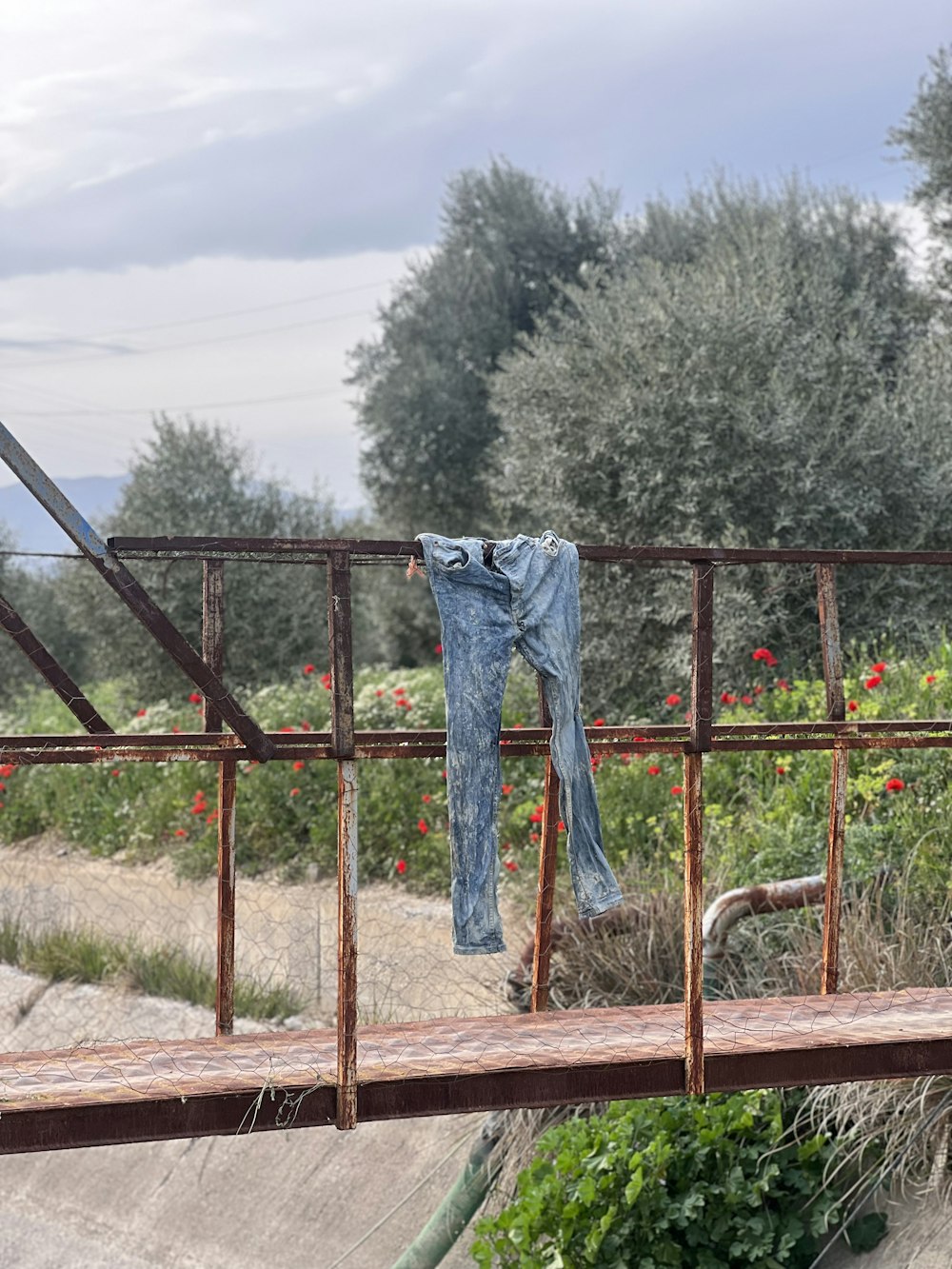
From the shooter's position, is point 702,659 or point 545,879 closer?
point 702,659

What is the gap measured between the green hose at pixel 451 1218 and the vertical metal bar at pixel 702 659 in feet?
7.83

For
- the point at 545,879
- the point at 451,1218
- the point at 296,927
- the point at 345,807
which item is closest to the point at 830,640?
the point at 545,879

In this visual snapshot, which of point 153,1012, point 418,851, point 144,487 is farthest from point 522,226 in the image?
point 153,1012

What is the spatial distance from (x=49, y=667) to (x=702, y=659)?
1.53 metres

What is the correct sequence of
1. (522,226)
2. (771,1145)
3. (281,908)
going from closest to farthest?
(771,1145) → (281,908) → (522,226)

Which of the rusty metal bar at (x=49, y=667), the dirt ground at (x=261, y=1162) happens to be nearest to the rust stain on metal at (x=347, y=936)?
the rusty metal bar at (x=49, y=667)

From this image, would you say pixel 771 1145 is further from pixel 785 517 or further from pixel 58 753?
pixel 785 517

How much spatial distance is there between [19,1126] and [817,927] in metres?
3.30

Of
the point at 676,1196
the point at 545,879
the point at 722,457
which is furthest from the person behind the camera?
the point at 722,457

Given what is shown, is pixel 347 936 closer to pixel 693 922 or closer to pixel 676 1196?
pixel 693 922

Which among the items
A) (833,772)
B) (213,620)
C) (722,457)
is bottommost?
(833,772)

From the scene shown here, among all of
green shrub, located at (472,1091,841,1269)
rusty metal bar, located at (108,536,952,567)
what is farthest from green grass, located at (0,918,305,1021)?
rusty metal bar, located at (108,536,952,567)

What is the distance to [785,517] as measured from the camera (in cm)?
998

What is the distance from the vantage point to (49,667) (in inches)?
121
